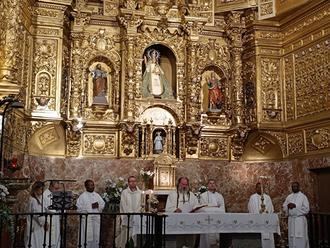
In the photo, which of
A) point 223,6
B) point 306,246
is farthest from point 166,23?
point 306,246

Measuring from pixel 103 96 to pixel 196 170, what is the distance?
3.87m

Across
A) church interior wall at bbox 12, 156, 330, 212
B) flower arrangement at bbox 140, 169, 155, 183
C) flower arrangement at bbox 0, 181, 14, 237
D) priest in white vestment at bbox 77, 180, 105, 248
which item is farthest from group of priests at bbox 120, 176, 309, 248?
flower arrangement at bbox 0, 181, 14, 237

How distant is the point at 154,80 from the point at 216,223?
6.52 meters

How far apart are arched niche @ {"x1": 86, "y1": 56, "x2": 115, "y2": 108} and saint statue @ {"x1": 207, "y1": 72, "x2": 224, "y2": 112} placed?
11.0 ft

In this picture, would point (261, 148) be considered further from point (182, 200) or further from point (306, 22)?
point (182, 200)

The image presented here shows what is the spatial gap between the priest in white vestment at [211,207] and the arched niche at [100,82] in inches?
173

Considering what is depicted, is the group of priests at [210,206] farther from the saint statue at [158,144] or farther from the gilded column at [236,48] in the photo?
the gilded column at [236,48]

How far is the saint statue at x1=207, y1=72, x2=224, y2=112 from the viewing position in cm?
1606

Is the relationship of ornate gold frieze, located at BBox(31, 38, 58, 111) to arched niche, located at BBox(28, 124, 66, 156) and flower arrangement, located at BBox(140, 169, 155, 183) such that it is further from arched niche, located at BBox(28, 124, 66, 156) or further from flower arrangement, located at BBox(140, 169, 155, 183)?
flower arrangement, located at BBox(140, 169, 155, 183)

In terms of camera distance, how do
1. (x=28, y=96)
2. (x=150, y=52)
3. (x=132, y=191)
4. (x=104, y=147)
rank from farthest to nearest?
(x=150, y=52) < (x=104, y=147) < (x=28, y=96) < (x=132, y=191)

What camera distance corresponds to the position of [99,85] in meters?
15.4

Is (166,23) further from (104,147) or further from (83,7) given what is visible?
(104,147)

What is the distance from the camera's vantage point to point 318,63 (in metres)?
14.0

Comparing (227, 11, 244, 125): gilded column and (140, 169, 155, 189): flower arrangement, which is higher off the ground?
(227, 11, 244, 125): gilded column
